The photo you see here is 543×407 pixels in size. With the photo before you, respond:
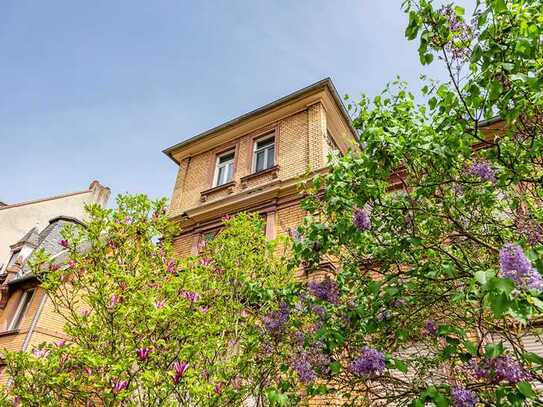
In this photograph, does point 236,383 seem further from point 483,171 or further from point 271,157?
point 271,157

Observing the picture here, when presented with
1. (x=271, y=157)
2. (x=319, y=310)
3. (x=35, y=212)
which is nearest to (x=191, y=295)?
(x=319, y=310)

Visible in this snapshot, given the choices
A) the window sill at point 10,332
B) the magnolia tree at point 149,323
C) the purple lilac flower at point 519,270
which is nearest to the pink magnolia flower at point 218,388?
the magnolia tree at point 149,323

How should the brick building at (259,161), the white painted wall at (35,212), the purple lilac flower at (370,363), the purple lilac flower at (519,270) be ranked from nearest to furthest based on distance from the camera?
1. the purple lilac flower at (519,270)
2. the purple lilac flower at (370,363)
3. the brick building at (259,161)
4. the white painted wall at (35,212)

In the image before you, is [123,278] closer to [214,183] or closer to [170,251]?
[170,251]

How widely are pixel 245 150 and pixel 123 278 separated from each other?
26.3ft

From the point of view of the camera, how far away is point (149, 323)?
12.2 feet

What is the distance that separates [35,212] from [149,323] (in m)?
22.1

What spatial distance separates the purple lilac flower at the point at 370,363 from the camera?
2.88 metres

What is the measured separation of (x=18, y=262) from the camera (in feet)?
51.5

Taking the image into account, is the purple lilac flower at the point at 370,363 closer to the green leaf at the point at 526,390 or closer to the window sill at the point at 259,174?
the green leaf at the point at 526,390

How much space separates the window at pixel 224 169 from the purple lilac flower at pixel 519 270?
987 centimetres

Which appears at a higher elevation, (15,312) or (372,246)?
(15,312)

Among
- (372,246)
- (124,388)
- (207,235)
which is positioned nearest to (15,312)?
(207,235)

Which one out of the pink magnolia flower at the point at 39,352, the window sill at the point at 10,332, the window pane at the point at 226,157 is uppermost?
the window pane at the point at 226,157
